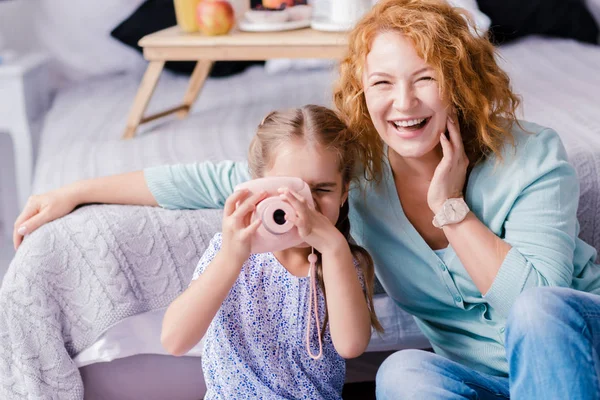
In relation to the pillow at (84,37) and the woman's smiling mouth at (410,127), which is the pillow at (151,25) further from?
the woman's smiling mouth at (410,127)

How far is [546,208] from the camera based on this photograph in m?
1.16

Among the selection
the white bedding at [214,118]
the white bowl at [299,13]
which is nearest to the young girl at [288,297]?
the white bedding at [214,118]

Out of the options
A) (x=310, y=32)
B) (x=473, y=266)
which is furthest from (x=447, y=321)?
(x=310, y=32)

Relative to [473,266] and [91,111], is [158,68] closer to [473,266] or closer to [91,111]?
[91,111]

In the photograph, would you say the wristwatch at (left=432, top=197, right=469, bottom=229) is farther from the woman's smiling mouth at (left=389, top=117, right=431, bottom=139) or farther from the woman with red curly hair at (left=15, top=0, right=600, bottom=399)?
the woman's smiling mouth at (left=389, top=117, right=431, bottom=139)

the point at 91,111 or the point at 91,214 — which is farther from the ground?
the point at 91,214

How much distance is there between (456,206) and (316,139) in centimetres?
24

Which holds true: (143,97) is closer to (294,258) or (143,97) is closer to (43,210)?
(43,210)

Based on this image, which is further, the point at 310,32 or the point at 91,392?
the point at 310,32

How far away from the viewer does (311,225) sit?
108 cm

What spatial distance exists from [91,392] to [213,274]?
1.61 feet

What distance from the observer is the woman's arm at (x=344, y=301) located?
43.2 inches

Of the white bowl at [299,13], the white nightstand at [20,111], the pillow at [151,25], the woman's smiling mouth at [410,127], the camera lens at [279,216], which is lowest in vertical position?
the white nightstand at [20,111]

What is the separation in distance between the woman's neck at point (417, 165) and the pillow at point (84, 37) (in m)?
1.63
